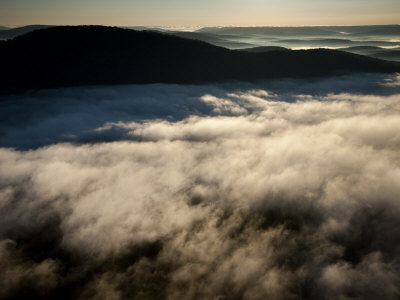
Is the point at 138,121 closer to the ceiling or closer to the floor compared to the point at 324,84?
closer to the floor

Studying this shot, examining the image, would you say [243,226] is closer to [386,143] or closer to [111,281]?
[111,281]

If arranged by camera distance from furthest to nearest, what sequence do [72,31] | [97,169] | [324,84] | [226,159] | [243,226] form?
[324,84]
[72,31]
[226,159]
[97,169]
[243,226]

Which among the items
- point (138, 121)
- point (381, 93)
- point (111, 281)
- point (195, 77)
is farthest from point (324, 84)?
point (111, 281)

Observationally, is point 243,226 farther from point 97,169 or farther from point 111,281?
point 97,169

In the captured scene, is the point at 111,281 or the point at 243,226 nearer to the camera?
the point at 111,281

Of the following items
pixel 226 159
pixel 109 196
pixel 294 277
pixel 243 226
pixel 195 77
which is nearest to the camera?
pixel 294 277

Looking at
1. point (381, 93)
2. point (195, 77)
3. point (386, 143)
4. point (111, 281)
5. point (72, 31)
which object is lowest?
point (111, 281)
